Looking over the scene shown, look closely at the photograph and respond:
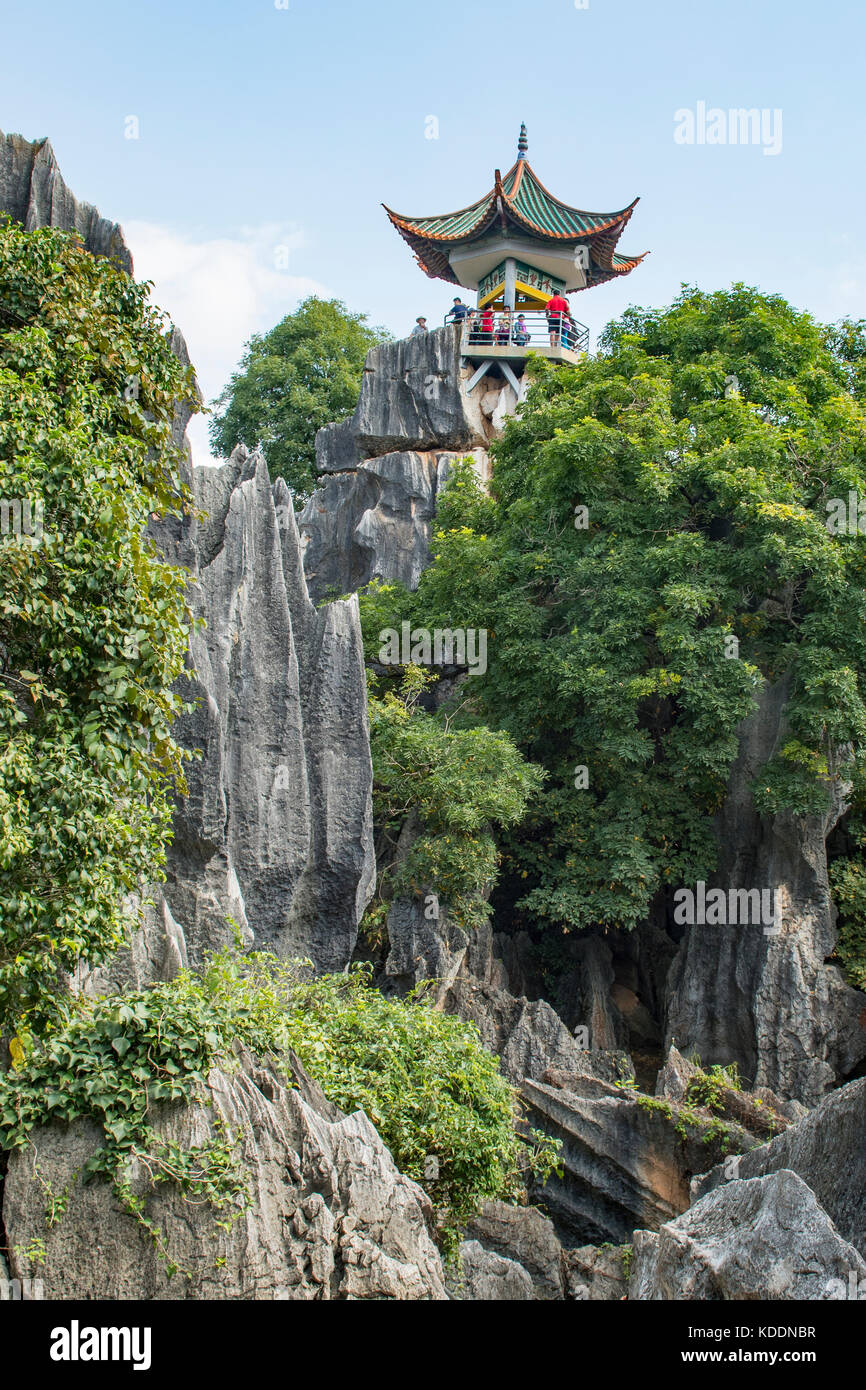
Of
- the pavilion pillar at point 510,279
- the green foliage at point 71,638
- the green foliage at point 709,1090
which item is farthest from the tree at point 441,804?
the pavilion pillar at point 510,279

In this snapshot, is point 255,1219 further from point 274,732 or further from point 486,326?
point 486,326

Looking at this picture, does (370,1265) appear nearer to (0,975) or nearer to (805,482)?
(0,975)

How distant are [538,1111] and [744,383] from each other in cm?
1140

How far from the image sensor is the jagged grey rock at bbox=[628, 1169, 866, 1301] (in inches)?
252

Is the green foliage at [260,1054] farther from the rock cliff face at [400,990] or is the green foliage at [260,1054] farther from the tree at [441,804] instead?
the tree at [441,804]

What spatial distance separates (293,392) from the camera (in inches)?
1195

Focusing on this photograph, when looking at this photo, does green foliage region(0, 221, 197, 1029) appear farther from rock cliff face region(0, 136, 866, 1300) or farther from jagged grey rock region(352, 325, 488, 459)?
jagged grey rock region(352, 325, 488, 459)

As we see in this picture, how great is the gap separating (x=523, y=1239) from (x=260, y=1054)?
4.77m

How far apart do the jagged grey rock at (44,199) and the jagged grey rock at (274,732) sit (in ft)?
8.59

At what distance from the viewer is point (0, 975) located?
7.12m

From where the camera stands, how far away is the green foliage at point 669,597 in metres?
16.0

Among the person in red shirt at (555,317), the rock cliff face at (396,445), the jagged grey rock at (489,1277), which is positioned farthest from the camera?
the person in red shirt at (555,317)

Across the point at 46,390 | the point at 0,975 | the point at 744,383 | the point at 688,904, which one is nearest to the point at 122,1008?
the point at 0,975

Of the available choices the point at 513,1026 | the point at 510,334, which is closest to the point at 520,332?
the point at 510,334
